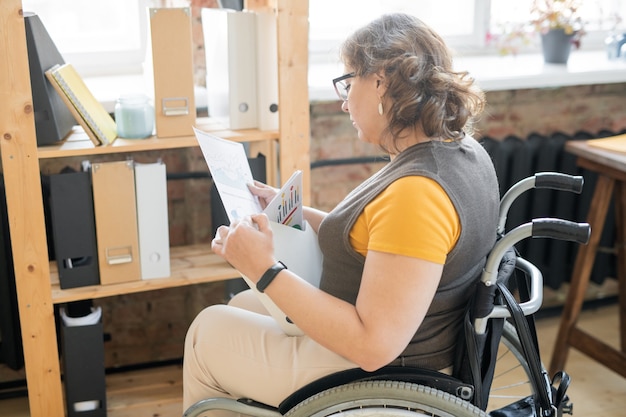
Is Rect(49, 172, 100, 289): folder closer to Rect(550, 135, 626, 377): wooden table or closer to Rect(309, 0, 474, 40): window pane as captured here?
Rect(309, 0, 474, 40): window pane

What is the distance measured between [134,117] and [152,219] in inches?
10.8

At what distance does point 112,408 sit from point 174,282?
49cm

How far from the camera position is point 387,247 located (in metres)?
1.30

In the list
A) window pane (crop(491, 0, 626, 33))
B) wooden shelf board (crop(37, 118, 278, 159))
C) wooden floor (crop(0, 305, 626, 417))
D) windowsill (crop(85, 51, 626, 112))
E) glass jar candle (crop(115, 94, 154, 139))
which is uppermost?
window pane (crop(491, 0, 626, 33))

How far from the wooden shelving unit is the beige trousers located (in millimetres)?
567

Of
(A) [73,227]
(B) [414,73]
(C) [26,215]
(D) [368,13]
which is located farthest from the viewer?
(D) [368,13]

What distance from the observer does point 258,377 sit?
59.3 inches

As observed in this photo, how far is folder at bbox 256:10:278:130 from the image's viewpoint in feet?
6.72

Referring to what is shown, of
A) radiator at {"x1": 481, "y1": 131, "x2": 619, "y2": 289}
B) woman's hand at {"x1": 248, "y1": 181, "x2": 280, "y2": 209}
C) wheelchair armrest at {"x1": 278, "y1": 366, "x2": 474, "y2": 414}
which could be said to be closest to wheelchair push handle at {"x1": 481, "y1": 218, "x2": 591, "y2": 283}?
wheelchair armrest at {"x1": 278, "y1": 366, "x2": 474, "y2": 414}

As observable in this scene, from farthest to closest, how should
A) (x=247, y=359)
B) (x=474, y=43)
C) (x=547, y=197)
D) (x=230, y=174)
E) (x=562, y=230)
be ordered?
(x=474, y=43) < (x=547, y=197) < (x=230, y=174) < (x=247, y=359) < (x=562, y=230)

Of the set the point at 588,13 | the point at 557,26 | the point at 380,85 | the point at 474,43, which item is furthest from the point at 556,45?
the point at 380,85

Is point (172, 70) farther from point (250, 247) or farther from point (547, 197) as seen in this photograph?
point (547, 197)

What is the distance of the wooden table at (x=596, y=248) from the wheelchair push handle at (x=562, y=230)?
1.08 m

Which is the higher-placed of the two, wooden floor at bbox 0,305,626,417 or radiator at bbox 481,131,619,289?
radiator at bbox 481,131,619,289
